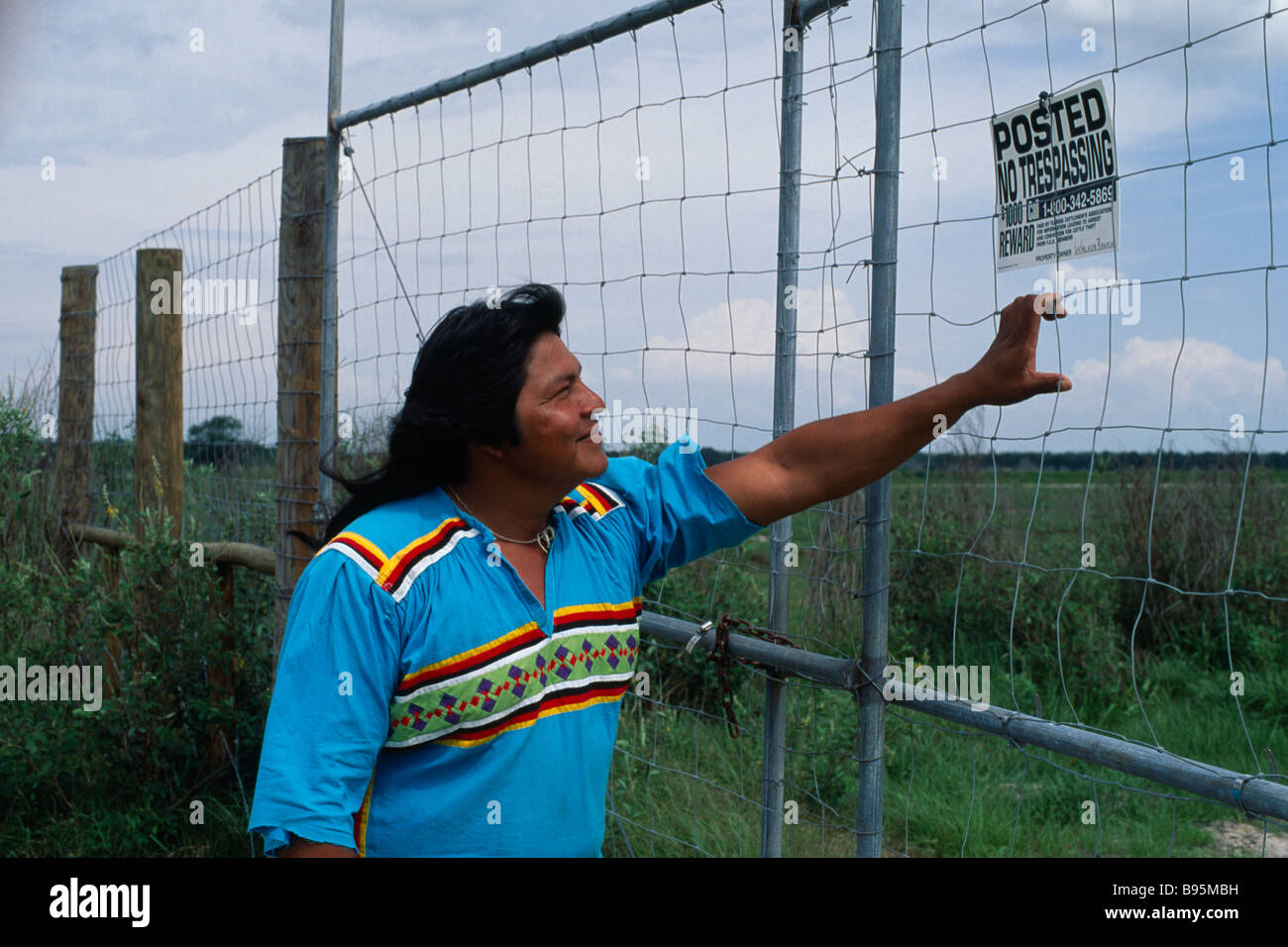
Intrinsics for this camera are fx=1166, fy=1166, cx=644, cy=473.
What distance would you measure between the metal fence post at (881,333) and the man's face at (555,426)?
0.64 m

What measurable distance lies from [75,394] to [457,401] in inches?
253

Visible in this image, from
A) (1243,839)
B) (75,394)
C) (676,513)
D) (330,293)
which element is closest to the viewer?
(676,513)

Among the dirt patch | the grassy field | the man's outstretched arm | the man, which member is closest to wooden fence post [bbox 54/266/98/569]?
the grassy field

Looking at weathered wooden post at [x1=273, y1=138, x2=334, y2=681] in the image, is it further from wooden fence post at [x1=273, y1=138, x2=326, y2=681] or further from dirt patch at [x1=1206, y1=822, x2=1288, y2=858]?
dirt patch at [x1=1206, y1=822, x2=1288, y2=858]

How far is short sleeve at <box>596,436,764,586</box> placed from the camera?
2.35 meters

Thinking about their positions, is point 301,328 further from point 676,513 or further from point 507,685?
point 507,685

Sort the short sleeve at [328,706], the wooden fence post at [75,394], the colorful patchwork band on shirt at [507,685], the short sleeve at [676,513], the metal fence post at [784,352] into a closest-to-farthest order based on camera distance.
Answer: the short sleeve at [328,706] → the colorful patchwork band on shirt at [507,685] → the short sleeve at [676,513] → the metal fence post at [784,352] → the wooden fence post at [75,394]

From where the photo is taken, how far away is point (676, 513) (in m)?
2.35

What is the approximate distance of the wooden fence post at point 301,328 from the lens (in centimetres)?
430

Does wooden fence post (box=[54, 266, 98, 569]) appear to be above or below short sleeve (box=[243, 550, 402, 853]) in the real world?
above

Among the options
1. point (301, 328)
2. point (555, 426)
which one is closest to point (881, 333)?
point (555, 426)

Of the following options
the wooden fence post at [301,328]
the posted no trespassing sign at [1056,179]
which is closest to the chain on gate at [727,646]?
the posted no trespassing sign at [1056,179]

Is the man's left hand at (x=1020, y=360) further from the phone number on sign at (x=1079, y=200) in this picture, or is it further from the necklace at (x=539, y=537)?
the necklace at (x=539, y=537)
